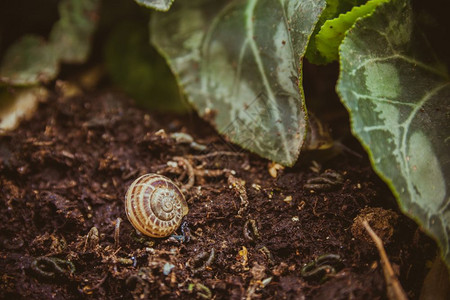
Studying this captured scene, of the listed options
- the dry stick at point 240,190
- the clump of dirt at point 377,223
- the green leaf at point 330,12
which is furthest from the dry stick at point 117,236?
the green leaf at point 330,12

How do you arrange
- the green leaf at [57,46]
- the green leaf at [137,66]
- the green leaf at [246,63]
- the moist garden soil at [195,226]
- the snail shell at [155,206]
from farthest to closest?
1. the green leaf at [137,66]
2. the green leaf at [57,46]
3. the green leaf at [246,63]
4. the snail shell at [155,206]
5. the moist garden soil at [195,226]

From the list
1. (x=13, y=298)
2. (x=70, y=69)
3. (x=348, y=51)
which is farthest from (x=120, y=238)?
(x=70, y=69)

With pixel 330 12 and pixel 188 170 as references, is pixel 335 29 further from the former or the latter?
pixel 188 170

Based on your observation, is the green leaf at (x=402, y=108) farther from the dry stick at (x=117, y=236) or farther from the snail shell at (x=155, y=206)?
the dry stick at (x=117, y=236)

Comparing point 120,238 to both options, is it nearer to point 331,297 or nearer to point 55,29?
point 331,297

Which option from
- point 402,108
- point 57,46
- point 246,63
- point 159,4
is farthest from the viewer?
point 57,46

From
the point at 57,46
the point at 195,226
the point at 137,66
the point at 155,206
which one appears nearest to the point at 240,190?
the point at 195,226
